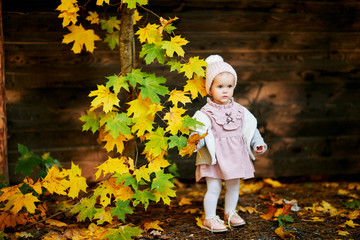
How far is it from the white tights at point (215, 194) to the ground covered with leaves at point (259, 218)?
0.19 m

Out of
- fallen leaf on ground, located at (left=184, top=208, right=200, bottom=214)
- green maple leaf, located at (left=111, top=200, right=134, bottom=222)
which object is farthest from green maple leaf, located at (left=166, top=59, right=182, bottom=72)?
fallen leaf on ground, located at (left=184, top=208, right=200, bottom=214)

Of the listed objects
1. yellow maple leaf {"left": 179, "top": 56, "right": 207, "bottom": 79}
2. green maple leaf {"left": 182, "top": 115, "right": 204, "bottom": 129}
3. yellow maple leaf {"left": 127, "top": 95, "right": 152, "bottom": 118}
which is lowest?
green maple leaf {"left": 182, "top": 115, "right": 204, "bottom": 129}

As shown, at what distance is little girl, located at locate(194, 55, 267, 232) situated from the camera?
10.6 ft

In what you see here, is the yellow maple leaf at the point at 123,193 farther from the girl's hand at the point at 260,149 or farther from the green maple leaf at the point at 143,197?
the girl's hand at the point at 260,149

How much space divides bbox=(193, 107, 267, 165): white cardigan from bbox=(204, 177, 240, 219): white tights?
0.20m

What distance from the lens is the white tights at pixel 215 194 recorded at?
3324 millimetres

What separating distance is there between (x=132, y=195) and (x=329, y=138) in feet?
9.12

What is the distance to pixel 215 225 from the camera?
3.30 m

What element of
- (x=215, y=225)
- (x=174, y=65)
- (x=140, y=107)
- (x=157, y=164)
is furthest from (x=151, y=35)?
(x=215, y=225)

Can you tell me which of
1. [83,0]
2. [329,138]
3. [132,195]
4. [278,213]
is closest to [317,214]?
[278,213]

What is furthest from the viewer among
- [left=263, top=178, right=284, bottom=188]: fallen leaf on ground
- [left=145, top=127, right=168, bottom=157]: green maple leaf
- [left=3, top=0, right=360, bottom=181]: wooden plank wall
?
[left=263, top=178, right=284, bottom=188]: fallen leaf on ground

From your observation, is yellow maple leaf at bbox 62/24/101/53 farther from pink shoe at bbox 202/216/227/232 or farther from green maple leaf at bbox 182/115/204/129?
pink shoe at bbox 202/216/227/232

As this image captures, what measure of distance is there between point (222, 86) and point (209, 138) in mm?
448

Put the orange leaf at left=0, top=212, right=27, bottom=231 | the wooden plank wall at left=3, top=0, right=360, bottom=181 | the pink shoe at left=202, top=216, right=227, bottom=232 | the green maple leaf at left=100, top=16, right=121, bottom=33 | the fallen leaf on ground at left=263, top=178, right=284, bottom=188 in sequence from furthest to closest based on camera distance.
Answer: the fallen leaf on ground at left=263, top=178, right=284, bottom=188
the wooden plank wall at left=3, top=0, right=360, bottom=181
the green maple leaf at left=100, top=16, right=121, bottom=33
the pink shoe at left=202, top=216, right=227, bottom=232
the orange leaf at left=0, top=212, right=27, bottom=231
